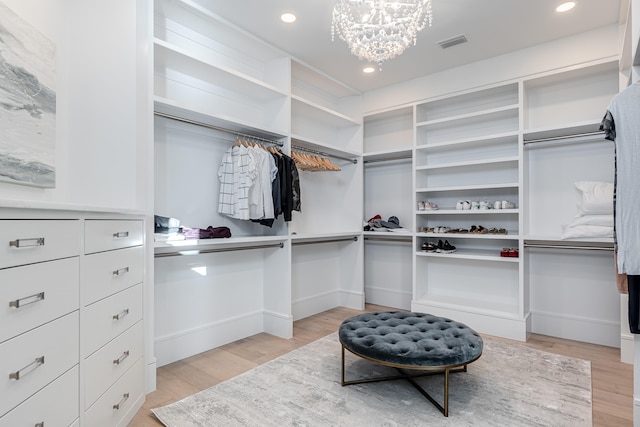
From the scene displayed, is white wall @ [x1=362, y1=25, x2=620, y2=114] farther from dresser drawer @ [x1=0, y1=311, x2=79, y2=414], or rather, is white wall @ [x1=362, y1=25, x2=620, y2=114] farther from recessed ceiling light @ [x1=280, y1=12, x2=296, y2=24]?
dresser drawer @ [x1=0, y1=311, x2=79, y2=414]

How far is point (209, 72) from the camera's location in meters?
2.75

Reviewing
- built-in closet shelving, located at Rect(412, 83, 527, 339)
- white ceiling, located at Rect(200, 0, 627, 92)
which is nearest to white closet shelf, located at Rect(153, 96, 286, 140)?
white ceiling, located at Rect(200, 0, 627, 92)

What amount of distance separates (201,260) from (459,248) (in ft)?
9.20

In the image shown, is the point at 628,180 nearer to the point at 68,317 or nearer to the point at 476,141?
the point at 476,141

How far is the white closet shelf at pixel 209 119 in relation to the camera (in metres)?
2.38

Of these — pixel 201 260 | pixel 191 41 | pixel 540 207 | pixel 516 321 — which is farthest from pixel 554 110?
pixel 201 260

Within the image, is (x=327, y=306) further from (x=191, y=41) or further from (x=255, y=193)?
(x=191, y=41)

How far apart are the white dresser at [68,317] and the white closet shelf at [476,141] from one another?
3031 mm

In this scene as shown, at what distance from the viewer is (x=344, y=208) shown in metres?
4.39

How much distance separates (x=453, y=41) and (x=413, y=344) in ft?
8.83

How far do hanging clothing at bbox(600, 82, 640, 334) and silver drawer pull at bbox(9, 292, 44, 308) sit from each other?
2.35 metres

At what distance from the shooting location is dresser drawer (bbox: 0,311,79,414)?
1021 millimetres

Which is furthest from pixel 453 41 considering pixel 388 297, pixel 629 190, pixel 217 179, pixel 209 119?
pixel 388 297

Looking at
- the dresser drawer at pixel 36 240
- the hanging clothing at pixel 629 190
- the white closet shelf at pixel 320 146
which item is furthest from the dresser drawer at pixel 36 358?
the white closet shelf at pixel 320 146
